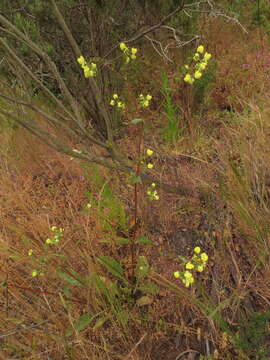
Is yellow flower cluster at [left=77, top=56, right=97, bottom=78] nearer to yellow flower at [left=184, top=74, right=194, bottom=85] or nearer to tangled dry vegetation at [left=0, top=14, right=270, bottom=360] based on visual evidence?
yellow flower at [left=184, top=74, right=194, bottom=85]

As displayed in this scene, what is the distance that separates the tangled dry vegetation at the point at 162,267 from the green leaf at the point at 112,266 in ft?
0.20

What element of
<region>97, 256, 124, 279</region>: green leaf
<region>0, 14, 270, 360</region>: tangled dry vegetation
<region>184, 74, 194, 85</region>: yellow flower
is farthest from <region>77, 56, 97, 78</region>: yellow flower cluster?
<region>97, 256, 124, 279</region>: green leaf

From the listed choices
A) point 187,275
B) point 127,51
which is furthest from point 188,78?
point 187,275

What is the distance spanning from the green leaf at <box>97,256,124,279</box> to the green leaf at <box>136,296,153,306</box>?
0.14 m

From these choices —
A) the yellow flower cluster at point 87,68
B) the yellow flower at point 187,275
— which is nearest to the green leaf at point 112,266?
the yellow flower at point 187,275

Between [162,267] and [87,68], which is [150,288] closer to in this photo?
[162,267]

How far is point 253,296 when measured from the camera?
1.36 meters

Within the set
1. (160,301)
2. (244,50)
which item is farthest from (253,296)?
(244,50)

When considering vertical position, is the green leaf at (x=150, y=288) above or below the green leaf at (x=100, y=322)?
above

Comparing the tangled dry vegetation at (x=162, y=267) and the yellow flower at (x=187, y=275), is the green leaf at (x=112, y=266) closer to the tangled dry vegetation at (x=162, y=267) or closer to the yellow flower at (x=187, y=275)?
the tangled dry vegetation at (x=162, y=267)

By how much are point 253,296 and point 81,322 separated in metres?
0.81

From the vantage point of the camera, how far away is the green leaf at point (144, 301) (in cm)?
141

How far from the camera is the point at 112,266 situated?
4.91ft

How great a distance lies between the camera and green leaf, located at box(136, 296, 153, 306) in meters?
1.41
